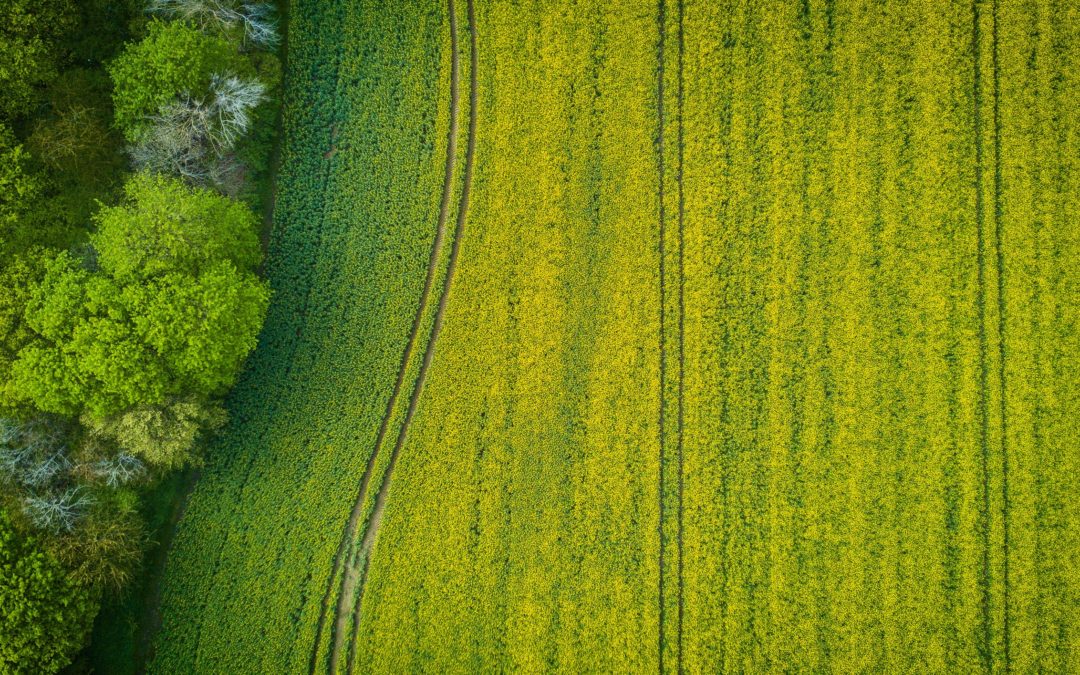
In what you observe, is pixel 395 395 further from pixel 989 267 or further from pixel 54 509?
pixel 989 267

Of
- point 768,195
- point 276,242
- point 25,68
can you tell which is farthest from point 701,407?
point 25,68

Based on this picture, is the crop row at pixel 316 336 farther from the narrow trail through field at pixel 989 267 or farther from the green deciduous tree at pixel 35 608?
the narrow trail through field at pixel 989 267

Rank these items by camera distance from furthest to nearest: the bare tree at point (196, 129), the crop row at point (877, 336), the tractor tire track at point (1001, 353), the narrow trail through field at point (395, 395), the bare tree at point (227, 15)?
the narrow trail through field at point (395, 395)
the crop row at point (877, 336)
the tractor tire track at point (1001, 353)
the bare tree at point (227, 15)
the bare tree at point (196, 129)

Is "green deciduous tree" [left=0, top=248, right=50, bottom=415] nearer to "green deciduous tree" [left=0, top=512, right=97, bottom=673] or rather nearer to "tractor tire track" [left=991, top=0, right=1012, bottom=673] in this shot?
"green deciduous tree" [left=0, top=512, right=97, bottom=673]

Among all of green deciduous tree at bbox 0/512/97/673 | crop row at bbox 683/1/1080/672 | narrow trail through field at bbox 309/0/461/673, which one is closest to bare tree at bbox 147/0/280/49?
narrow trail through field at bbox 309/0/461/673

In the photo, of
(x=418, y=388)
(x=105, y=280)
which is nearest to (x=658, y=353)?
(x=418, y=388)

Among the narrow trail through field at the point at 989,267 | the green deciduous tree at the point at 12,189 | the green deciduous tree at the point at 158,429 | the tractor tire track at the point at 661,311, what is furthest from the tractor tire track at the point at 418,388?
the narrow trail through field at the point at 989,267
